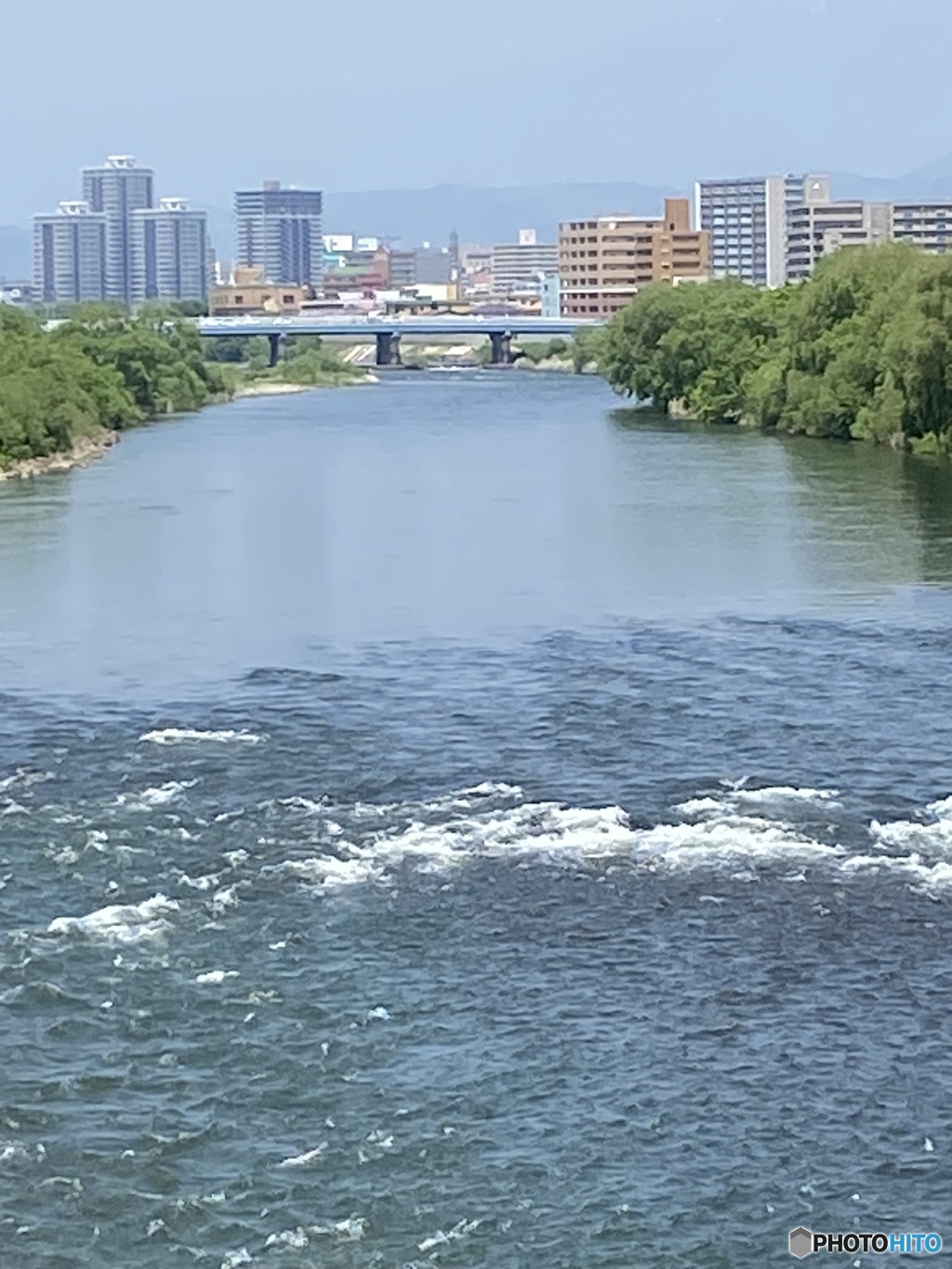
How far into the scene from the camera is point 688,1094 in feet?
36.5

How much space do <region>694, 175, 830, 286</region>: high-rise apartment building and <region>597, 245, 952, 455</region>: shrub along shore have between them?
9218 centimetres

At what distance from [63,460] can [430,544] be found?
16.7 metres

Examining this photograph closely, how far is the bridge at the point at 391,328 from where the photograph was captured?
104438 mm

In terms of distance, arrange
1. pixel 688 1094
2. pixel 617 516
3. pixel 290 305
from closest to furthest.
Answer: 1. pixel 688 1094
2. pixel 617 516
3. pixel 290 305

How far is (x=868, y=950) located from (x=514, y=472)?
104ft

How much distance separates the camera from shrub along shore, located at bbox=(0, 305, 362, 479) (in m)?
45.5

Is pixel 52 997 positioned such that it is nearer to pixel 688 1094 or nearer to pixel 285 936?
pixel 285 936

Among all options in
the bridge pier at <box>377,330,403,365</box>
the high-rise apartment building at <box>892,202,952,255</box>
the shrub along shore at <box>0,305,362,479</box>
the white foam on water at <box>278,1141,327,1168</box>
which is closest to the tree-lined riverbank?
the shrub along shore at <box>0,305,362,479</box>

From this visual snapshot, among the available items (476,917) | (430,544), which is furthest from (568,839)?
(430,544)

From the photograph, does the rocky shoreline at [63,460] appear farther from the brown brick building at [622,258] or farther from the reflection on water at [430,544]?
the brown brick building at [622,258]

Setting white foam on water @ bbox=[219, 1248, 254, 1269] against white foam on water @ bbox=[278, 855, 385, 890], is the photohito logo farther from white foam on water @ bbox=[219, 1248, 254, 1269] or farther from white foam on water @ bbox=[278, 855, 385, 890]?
white foam on water @ bbox=[278, 855, 385, 890]

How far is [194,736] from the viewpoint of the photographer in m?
18.7

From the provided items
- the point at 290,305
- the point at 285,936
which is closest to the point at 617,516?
the point at 285,936

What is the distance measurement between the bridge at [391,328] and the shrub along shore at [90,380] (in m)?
11.4
